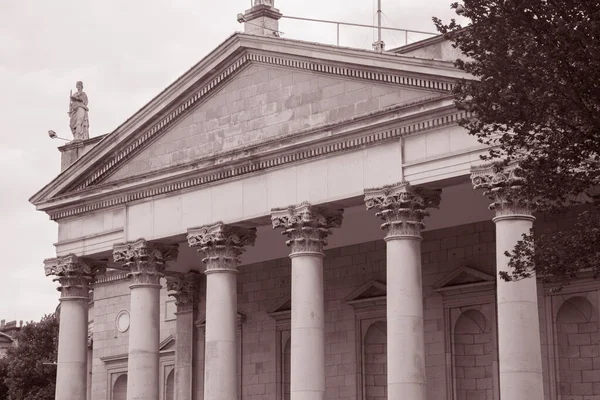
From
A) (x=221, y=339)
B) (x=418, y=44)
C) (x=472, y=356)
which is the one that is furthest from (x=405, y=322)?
(x=418, y=44)

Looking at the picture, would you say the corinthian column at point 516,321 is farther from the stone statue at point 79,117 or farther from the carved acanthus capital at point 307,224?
the stone statue at point 79,117

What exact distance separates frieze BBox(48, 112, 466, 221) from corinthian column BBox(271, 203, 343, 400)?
161 centimetres

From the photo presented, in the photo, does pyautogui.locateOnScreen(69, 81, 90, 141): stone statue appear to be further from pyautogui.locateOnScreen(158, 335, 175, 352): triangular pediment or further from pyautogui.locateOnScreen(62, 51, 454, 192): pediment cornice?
pyautogui.locateOnScreen(158, 335, 175, 352): triangular pediment

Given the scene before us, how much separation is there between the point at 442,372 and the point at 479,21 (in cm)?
1936

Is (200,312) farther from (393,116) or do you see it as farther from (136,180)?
(393,116)

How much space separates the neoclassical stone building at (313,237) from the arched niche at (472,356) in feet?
0.19

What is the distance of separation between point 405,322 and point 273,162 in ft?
23.9

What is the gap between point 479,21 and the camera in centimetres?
2386

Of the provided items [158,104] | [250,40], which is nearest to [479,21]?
[250,40]

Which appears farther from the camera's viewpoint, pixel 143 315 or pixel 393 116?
pixel 143 315

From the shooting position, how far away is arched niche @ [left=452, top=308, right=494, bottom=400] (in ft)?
132

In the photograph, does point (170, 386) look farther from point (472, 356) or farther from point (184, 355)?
point (472, 356)

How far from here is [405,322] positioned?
34.5 metres

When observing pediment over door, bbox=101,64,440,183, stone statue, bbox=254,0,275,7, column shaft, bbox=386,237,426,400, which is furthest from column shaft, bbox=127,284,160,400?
column shaft, bbox=386,237,426,400
